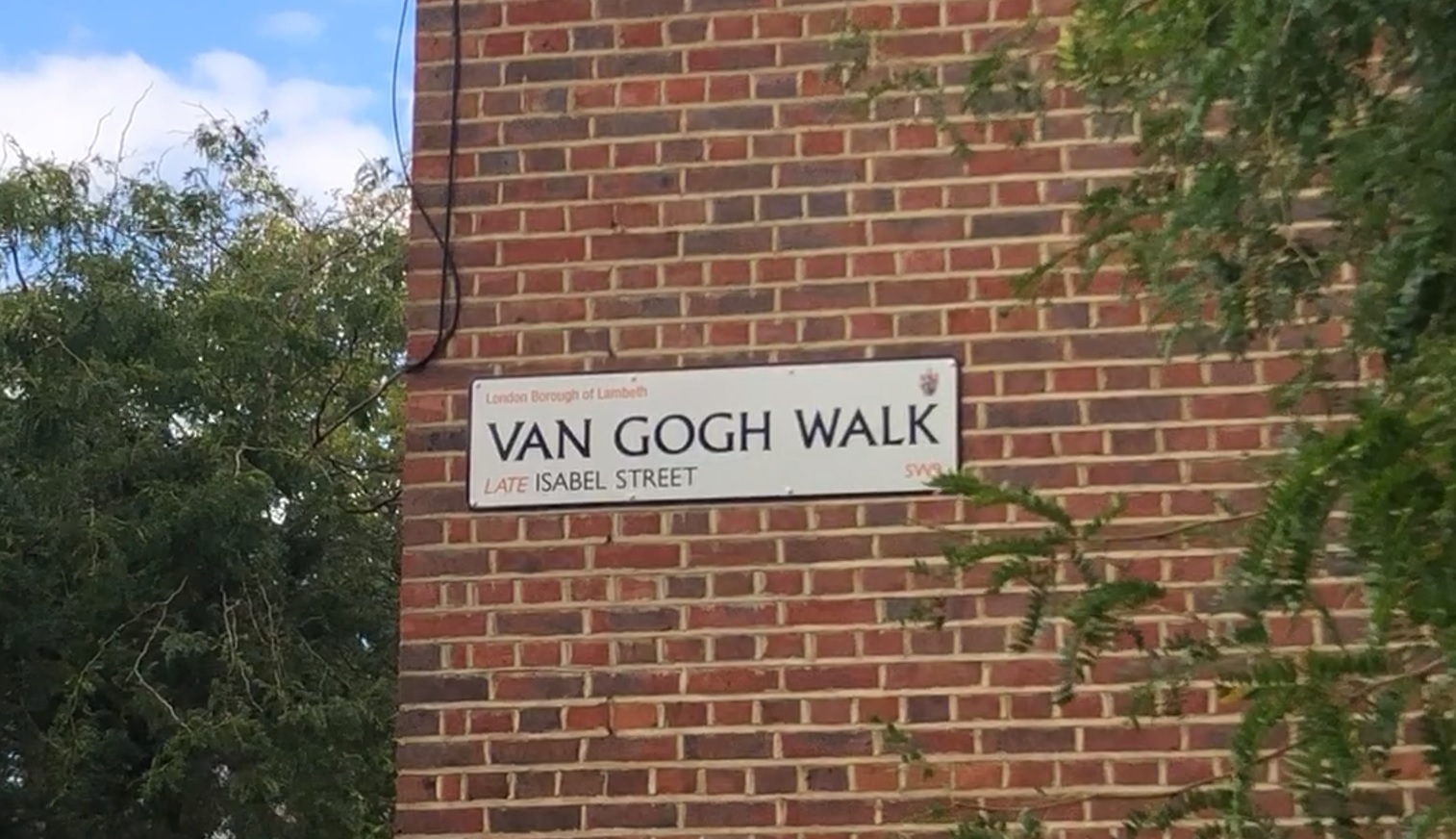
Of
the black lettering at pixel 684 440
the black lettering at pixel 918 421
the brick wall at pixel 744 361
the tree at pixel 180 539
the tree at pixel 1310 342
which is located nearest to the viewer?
the tree at pixel 1310 342

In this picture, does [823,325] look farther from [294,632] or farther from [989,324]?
[294,632]

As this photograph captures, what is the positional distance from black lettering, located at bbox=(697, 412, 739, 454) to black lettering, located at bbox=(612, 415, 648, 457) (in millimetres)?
134

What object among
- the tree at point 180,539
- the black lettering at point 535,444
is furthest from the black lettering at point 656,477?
the tree at point 180,539

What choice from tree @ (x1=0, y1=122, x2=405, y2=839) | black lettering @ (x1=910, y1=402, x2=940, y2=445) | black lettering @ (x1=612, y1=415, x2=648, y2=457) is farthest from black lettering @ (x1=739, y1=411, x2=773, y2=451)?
tree @ (x1=0, y1=122, x2=405, y2=839)

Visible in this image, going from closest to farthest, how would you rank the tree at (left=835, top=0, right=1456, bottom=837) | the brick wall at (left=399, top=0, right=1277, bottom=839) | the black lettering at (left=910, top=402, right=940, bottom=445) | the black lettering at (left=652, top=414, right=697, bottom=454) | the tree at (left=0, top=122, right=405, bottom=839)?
1. the tree at (left=835, top=0, right=1456, bottom=837)
2. the brick wall at (left=399, top=0, right=1277, bottom=839)
3. the black lettering at (left=910, top=402, right=940, bottom=445)
4. the black lettering at (left=652, top=414, right=697, bottom=454)
5. the tree at (left=0, top=122, right=405, bottom=839)

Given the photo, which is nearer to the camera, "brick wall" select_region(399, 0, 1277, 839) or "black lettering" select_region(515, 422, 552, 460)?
"brick wall" select_region(399, 0, 1277, 839)

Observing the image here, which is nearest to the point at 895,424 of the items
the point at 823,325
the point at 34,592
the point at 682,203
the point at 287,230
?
the point at 823,325

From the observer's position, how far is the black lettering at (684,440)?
5.29 meters

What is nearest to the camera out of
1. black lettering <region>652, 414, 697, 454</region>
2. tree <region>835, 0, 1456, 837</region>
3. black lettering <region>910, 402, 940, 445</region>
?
tree <region>835, 0, 1456, 837</region>

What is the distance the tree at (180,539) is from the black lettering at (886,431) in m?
6.94

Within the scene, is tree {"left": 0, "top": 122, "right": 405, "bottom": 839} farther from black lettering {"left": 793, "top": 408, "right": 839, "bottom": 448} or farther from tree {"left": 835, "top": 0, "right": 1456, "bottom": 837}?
tree {"left": 835, "top": 0, "right": 1456, "bottom": 837}

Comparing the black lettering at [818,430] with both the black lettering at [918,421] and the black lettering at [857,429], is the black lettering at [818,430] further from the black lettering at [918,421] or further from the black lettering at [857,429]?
the black lettering at [918,421]

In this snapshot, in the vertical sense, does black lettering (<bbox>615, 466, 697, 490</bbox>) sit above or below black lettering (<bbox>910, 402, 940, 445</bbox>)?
below

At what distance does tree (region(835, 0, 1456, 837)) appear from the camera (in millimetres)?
2562
